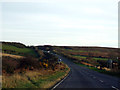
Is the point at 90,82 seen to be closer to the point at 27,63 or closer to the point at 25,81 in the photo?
the point at 25,81

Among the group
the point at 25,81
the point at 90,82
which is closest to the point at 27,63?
the point at 90,82

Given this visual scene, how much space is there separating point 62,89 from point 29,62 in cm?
1893

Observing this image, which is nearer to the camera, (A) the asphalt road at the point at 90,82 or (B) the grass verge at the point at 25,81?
(B) the grass verge at the point at 25,81

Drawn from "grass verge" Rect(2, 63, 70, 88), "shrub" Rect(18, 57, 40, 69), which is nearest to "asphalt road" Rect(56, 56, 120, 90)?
"grass verge" Rect(2, 63, 70, 88)

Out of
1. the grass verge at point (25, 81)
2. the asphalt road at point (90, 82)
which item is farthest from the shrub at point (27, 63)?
the grass verge at point (25, 81)

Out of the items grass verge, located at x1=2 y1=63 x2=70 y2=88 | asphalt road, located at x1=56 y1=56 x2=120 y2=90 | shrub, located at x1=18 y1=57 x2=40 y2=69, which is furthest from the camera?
shrub, located at x1=18 y1=57 x2=40 y2=69

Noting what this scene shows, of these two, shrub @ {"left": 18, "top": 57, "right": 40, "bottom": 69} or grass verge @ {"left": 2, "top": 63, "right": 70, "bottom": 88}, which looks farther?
shrub @ {"left": 18, "top": 57, "right": 40, "bottom": 69}

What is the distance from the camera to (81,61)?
328 ft

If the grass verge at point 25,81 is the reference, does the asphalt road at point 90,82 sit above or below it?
below

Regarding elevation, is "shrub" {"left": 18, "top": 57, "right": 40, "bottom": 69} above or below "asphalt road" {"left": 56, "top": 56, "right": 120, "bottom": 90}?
above

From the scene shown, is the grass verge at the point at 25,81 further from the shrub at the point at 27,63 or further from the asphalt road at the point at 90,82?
the shrub at the point at 27,63

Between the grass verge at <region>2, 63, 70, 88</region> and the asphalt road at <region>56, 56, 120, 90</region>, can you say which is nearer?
the grass verge at <region>2, 63, 70, 88</region>

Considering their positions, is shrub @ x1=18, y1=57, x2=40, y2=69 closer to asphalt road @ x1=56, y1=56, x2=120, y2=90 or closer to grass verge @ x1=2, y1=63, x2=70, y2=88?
asphalt road @ x1=56, y1=56, x2=120, y2=90

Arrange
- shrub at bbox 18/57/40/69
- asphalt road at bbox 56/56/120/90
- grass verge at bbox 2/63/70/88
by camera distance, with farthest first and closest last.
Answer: shrub at bbox 18/57/40/69 < asphalt road at bbox 56/56/120/90 < grass verge at bbox 2/63/70/88
